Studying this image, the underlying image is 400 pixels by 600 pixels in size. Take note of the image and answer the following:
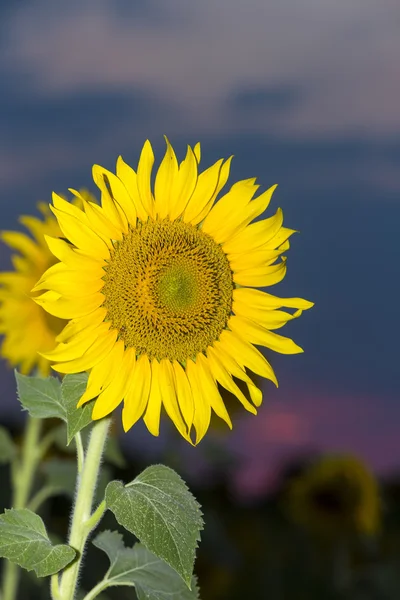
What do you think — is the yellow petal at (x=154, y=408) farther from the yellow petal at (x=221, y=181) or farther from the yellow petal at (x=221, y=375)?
the yellow petal at (x=221, y=181)

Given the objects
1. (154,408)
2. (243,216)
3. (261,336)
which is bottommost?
(154,408)

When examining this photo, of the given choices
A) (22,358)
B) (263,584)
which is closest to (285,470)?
(263,584)

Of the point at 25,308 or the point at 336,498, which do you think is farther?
the point at 336,498

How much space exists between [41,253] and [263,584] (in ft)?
16.3

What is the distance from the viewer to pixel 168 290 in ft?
7.51

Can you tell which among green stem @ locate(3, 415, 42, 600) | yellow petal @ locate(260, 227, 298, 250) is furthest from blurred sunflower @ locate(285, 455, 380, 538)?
yellow petal @ locate(260, 227, 298, 250)

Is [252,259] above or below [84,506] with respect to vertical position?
above

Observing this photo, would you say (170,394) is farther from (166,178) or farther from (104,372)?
(166,178)

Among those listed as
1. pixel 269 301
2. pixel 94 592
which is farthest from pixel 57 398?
pixel 269 301

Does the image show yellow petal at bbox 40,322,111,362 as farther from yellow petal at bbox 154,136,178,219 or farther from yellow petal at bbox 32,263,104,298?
yellow petal at bbox 154,136,178,219

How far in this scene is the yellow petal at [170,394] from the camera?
2.22m

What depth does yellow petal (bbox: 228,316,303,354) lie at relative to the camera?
2279mm

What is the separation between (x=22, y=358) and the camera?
382cm

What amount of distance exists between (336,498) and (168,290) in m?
4.63
